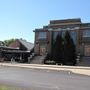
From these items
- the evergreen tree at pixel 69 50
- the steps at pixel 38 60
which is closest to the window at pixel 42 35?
the steps at pixel 38 60

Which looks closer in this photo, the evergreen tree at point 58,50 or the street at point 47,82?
the street at point 47,82

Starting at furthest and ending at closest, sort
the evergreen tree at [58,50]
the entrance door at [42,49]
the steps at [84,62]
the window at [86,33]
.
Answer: the entrance door at [42,49] → the evergreen tree at [58,50] → the window at [86,33] → the steps at [84,62]

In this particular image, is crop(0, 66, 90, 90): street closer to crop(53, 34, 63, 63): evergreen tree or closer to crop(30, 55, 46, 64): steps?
crop(30, 55, 46, 64): steps

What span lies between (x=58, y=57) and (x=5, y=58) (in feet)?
46.5

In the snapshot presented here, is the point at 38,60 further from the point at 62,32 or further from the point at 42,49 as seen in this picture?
the point at 62,32

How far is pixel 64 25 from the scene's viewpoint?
2003 inches

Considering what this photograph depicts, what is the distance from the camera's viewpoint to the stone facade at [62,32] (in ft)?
160

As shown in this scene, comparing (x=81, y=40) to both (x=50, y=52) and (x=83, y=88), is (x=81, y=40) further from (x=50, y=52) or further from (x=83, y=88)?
(x=83, y=88)

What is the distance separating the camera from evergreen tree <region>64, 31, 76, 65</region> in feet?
158

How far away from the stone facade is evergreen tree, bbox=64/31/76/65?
33.1 inches

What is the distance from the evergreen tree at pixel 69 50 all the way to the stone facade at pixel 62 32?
0.84m

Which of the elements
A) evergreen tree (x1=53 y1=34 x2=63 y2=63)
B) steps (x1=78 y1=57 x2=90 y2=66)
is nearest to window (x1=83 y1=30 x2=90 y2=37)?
steps (x1=78 y1=57 x2=90 y2=66)

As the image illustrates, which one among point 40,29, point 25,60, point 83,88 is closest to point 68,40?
point 40,29

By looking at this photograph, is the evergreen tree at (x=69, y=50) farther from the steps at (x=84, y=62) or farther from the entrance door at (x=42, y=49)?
the entrance door at (x=42, y=49)
